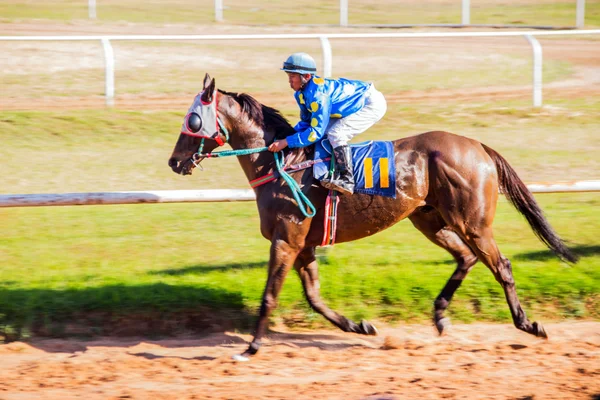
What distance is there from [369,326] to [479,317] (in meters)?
0.95

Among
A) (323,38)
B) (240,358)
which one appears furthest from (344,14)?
(240,358)

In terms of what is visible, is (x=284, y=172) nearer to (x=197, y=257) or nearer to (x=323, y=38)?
(x=197, y=257)

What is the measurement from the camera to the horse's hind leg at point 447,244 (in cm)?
621

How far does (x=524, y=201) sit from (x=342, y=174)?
4.79ft

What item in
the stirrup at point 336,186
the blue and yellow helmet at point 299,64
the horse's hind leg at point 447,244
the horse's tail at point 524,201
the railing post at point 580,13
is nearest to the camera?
the blue and yellow helmet at point 299,64

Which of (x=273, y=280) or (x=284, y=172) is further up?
(x=284, y=172)

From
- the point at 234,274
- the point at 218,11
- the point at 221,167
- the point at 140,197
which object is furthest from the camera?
the point at 218,11

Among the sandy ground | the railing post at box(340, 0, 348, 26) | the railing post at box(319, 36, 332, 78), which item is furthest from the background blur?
the railing post at box(319, 36, 332, 78)

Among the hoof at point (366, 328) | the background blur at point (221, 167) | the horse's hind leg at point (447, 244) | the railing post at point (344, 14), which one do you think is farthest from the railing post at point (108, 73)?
the railing post at point (344, 14)

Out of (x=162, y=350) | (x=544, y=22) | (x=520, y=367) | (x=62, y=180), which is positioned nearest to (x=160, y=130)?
(x=62, y=180)

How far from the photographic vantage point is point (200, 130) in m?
5.79

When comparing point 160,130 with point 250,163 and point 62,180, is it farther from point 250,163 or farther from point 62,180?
point 250,163

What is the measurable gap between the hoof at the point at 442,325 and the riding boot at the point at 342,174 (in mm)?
1222

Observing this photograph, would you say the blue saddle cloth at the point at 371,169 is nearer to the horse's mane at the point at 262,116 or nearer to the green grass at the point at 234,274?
the horse's mane at the point at 262,116
